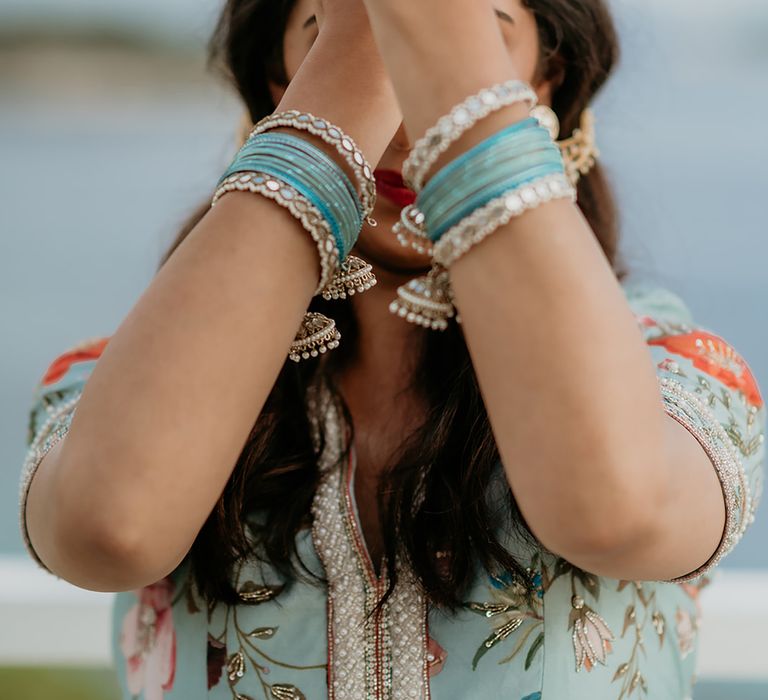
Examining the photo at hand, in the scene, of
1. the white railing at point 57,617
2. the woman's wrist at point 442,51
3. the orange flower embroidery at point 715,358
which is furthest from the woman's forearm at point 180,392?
the white railing at point 57,617

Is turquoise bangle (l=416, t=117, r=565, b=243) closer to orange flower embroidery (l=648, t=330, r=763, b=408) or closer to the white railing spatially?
orange flower embroidery (l=648, t=330, r=763, b=408)

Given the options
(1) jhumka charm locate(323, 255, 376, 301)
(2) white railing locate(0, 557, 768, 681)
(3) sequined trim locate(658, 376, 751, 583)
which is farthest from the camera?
(2) white railing locate(0, 557, 768, 681)

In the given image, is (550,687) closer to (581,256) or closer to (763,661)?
(581,256)

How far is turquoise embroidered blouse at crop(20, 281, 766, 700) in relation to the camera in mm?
788

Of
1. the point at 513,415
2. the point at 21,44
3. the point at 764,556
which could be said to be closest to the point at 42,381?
the point at 513,415

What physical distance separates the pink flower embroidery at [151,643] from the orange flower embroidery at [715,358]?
1.63 ft

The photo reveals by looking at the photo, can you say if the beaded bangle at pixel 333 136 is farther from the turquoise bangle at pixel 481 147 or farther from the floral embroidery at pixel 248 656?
the floral embroidery at pixel 248 656

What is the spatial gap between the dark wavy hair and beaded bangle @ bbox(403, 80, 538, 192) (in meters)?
0.30

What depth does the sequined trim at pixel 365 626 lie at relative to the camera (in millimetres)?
793

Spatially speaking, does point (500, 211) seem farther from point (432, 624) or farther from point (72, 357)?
point (72, 357)

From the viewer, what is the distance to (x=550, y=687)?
78 centimetres

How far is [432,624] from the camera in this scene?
31.8 inches

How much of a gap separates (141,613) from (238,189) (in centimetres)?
51

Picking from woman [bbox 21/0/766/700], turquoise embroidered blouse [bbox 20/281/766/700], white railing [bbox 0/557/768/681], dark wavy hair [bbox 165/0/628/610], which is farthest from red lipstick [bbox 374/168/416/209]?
white railing [bbox 0/557/768/681]
